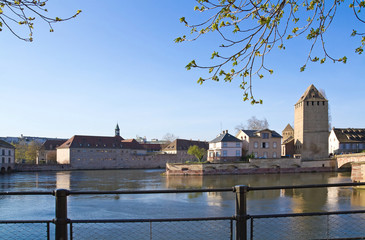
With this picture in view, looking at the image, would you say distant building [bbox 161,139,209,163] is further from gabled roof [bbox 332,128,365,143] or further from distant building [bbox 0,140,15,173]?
distant building [bbox 0,140,15,173]

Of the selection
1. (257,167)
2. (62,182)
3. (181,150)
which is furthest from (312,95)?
(62,182)

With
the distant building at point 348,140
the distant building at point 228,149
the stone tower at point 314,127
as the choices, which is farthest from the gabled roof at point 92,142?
the distant building at point 348,140

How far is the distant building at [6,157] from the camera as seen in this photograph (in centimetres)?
5381

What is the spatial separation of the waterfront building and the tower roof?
10.4m

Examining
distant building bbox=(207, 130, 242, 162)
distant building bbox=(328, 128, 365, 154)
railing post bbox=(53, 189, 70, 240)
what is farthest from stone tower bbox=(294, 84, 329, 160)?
railing post bbox=(53, 189, 70, 240)

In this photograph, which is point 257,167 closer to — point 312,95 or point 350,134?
point 312,95

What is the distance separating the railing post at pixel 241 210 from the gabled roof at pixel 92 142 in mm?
69511

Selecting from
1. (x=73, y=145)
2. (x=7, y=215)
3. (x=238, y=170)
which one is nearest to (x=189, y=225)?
(x=7, y=215)

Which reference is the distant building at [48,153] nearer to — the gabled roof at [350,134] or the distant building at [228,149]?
the distant building at [228,149]

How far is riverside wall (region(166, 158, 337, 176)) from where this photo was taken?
4500cm

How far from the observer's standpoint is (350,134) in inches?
2259

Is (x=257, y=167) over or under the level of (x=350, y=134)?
under

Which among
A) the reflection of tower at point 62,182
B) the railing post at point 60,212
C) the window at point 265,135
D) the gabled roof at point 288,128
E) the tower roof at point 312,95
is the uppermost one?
the tower roof at point 312,95

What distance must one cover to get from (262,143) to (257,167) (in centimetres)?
553
